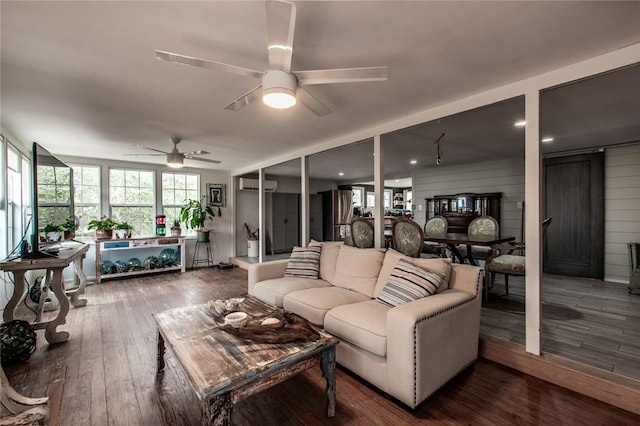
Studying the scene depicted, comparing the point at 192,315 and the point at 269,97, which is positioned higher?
the point at 269,97

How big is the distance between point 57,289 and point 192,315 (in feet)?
5.97

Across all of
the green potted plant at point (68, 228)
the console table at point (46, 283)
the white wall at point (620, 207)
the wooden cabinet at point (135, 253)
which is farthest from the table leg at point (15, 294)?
the white wall at point (620, 207)

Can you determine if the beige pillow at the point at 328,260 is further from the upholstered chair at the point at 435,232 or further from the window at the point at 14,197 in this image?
the window at the point at 14,197

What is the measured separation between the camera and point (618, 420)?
173 centimetres

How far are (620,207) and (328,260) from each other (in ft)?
16.1

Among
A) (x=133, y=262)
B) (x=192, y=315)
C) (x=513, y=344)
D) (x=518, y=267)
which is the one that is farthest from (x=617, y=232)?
(x=133, y=262)

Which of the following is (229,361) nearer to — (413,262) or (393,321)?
(393,321)

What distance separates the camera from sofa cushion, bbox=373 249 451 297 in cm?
242

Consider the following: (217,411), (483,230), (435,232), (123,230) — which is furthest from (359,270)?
(123,230)

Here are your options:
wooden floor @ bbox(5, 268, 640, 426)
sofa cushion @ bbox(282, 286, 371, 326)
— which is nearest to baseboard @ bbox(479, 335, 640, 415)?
wooden floor @ bbox(5, 268, 640, 426)

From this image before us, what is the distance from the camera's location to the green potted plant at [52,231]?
328 centimetres

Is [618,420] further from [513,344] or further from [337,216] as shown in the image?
[337,216]

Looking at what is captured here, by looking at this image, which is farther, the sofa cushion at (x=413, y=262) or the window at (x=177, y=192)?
the window at (x=177, y=192)

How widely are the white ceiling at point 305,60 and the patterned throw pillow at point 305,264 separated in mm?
1616
